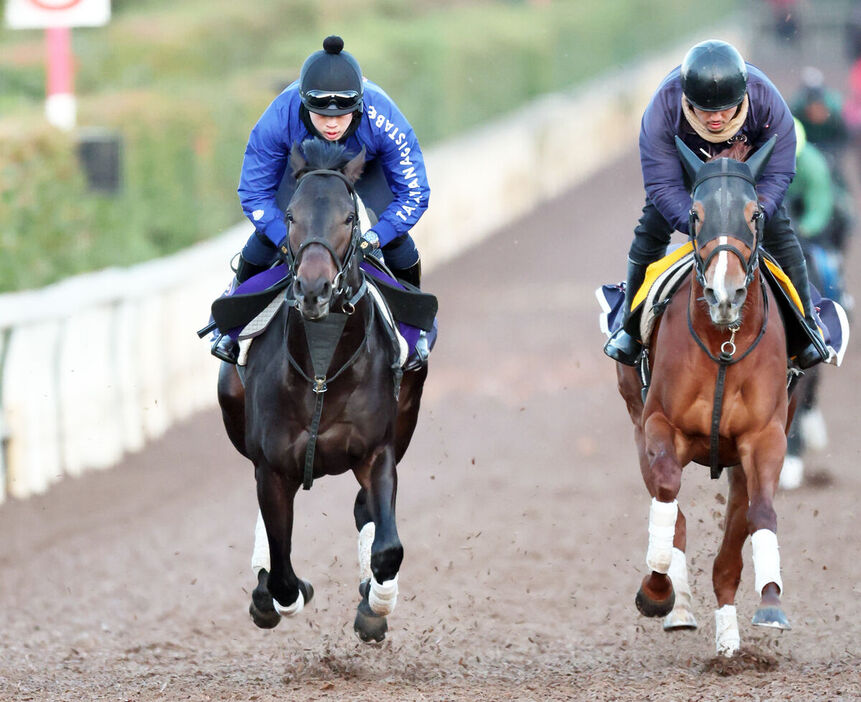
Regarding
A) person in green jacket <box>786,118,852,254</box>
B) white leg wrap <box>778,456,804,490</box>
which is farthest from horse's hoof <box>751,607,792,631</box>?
person in green jacket <box>786,118,852,254</box>

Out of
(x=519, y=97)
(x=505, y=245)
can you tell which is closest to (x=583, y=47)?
(x=519, y=97)

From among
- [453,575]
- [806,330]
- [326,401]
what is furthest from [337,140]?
[453,575]

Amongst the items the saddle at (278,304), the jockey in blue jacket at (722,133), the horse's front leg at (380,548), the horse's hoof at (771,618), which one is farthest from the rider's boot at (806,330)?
the horse's front leg at (380,548)

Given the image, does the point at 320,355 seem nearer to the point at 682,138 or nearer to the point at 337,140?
the point at 337,140

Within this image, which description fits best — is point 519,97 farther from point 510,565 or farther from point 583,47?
point 510,565

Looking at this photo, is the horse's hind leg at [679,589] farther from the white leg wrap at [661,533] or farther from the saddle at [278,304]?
the saddle at [278,304]

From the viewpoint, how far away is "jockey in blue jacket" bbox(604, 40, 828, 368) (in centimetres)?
696

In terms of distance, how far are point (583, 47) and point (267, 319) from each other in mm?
23985

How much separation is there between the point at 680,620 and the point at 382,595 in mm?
1324

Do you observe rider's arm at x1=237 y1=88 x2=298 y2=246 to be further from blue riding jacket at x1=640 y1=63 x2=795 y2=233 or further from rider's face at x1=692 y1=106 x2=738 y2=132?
rider's face at x1=692 y1=106 x2=738 y2=132

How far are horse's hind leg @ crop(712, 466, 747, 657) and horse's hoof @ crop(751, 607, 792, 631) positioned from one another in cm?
67

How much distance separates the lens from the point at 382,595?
277 inches

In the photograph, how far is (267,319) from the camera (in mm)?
7109

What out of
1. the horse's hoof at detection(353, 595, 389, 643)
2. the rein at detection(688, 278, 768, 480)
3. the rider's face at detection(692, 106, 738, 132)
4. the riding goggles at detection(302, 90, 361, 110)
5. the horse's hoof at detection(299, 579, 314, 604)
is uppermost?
the riding goggles at detection(302, 90, 361, 110)
